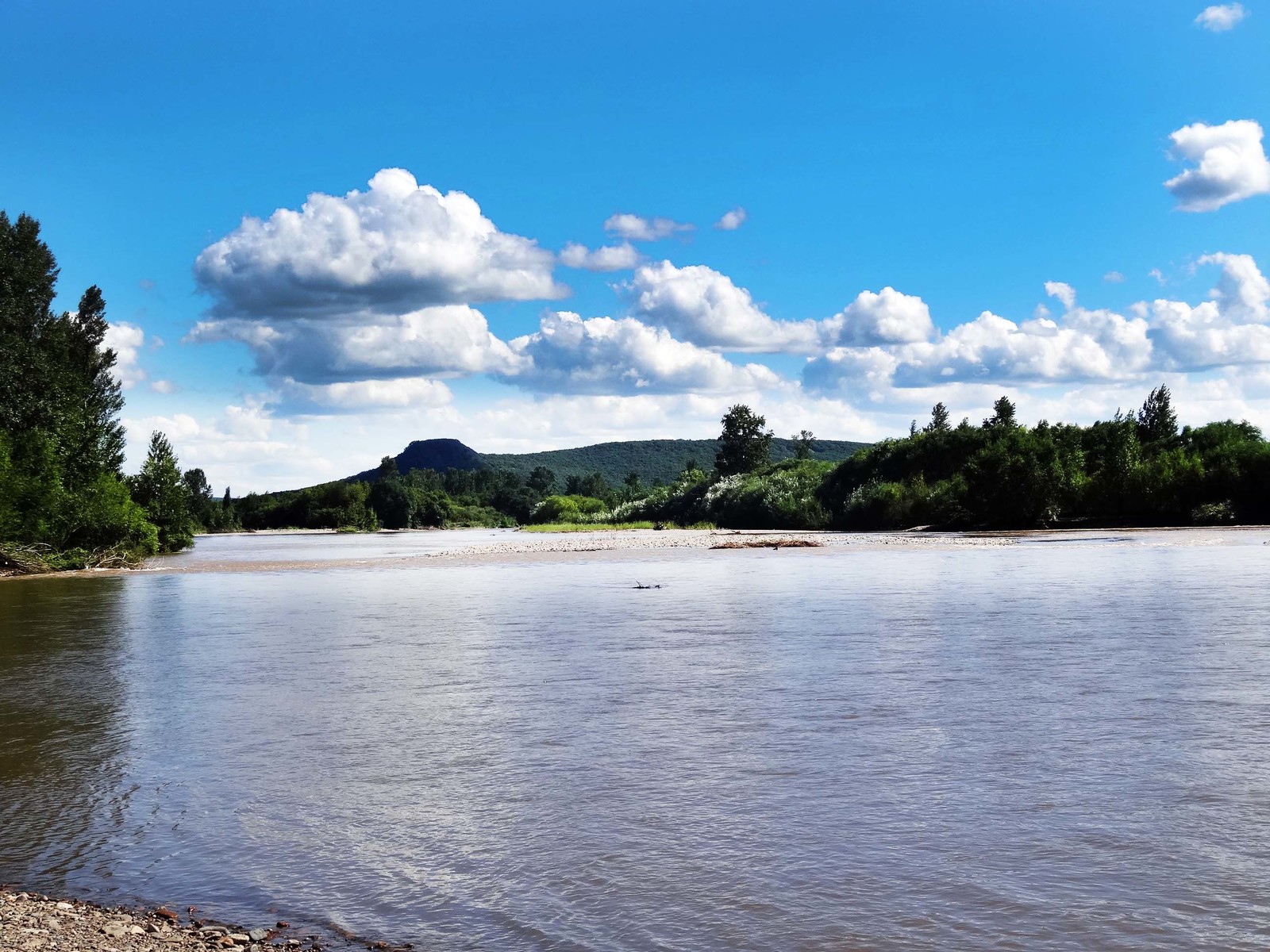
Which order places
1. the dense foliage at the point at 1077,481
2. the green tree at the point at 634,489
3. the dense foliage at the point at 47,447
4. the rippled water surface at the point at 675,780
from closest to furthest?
1. the rippled water surface at the point at 675,780
2. the dense foliage at the point at 47,447
3. the dense foliage at the point at 1077,481
4. the green tree at the point at 634,489

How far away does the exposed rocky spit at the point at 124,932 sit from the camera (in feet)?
17.8

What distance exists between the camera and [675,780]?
27.8 ft

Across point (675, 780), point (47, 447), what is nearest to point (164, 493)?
point (47, 447)

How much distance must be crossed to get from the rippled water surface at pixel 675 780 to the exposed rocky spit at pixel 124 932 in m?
0.28

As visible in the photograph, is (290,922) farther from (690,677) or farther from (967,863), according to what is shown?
(690,677)

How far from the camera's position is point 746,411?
136m

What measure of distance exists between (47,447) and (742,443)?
3852 inches

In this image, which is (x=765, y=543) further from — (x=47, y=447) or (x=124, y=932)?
(x=124, y=932)

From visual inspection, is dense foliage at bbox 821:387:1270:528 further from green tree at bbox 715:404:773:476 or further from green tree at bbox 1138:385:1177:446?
green tree at bbox 715:404:773:476

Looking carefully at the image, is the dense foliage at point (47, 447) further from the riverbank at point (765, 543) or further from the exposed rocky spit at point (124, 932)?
the exposed rocky spit at point (124, 932)

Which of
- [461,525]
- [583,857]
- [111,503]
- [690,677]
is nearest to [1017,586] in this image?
[690,677]

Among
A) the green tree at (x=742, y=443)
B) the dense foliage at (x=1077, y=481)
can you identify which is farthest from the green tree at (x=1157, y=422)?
the green tree at (x=742, y=443)

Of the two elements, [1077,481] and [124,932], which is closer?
[124,932]

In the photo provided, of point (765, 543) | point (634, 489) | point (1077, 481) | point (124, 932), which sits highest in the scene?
point (634, 489)
